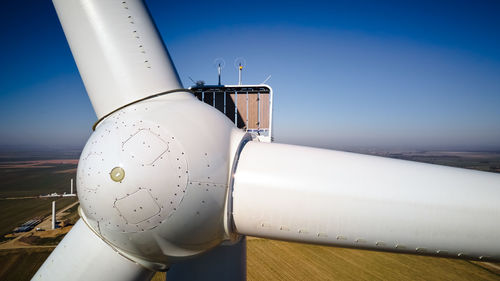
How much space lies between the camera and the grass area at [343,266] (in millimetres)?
17766

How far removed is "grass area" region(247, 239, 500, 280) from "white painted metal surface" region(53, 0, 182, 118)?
58.4 ft

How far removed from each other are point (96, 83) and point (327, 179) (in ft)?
10.2

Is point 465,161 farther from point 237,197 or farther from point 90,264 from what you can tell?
point 90,264

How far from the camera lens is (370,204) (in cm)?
217

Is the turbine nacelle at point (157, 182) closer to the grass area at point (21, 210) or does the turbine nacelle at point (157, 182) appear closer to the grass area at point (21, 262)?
the grass area at point (21, 262)

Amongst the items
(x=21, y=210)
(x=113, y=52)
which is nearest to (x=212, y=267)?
(x=113, y=52)

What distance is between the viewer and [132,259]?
8.70ft

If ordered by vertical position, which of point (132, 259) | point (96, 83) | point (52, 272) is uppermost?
point (96, 83)

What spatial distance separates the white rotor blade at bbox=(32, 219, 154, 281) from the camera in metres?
2.66

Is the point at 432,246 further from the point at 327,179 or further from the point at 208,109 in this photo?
the point at 208,109

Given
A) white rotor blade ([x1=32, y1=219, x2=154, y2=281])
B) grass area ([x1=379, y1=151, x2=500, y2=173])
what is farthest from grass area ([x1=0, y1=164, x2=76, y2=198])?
grass area ([x1=379, y1=151, x2=500, y2=173])

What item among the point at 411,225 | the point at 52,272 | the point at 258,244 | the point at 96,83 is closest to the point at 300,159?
the point at 411,225

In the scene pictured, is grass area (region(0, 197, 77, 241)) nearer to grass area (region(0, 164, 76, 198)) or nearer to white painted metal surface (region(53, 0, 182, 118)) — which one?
grass area (region(0, 164, 76, 198))

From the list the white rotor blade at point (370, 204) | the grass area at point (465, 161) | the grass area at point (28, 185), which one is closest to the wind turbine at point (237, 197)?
the white rotor blade at point (370, 204)
